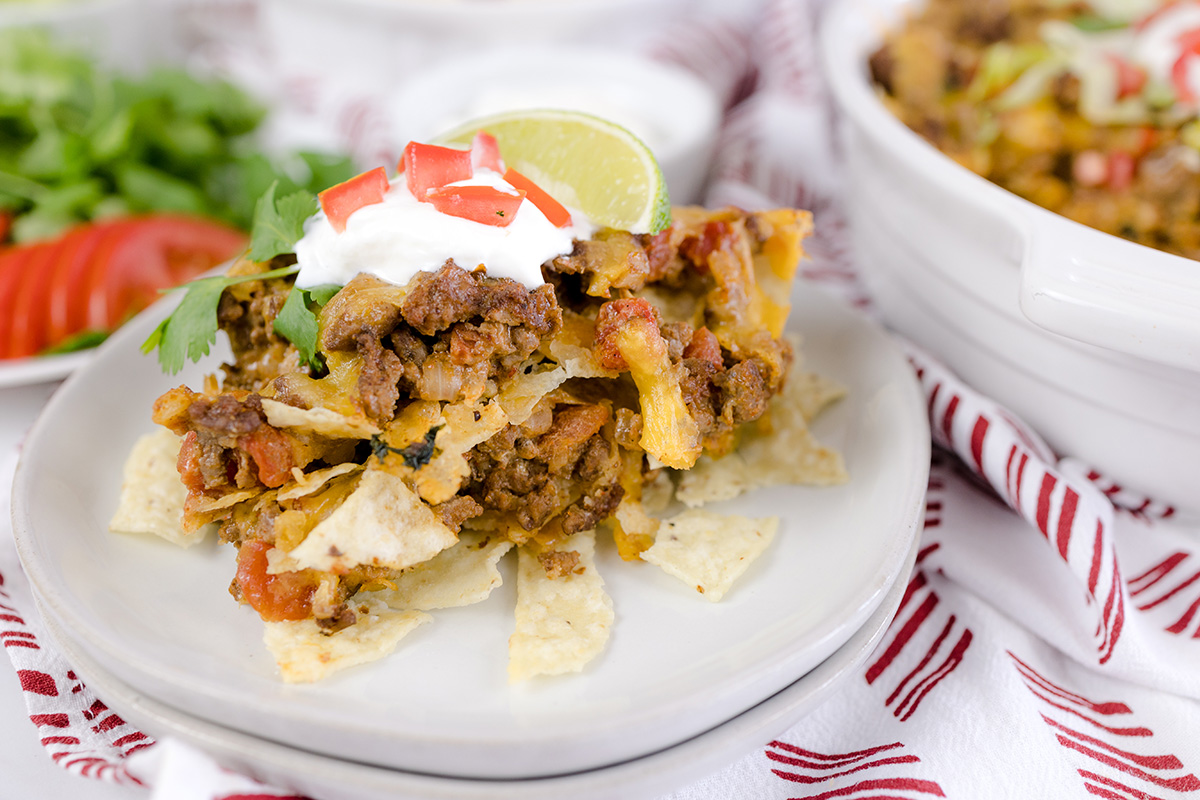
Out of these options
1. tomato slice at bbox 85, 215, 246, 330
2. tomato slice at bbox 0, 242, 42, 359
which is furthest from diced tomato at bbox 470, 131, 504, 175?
tomato slice at bbox 0, 242, 42, 359

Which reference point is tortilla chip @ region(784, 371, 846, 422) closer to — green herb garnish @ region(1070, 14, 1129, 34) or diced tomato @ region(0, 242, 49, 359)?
green herb garnish @ region(1070, 14, 1129, 34)

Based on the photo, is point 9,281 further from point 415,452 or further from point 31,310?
point 415,452

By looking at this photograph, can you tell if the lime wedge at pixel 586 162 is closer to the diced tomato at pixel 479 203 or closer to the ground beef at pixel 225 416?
the diced tomato at pixel 479 203

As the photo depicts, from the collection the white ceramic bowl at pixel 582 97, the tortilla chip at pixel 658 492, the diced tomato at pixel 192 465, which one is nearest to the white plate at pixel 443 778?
the diced tomato at pixel 192 465

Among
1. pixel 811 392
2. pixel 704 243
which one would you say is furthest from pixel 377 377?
pixel 811 392

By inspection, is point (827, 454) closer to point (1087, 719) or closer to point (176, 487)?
point (1087, 719)

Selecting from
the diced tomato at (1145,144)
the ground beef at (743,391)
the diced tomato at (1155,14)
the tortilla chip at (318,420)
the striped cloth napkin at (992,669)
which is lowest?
the striped cloth napkin at (992,669)
